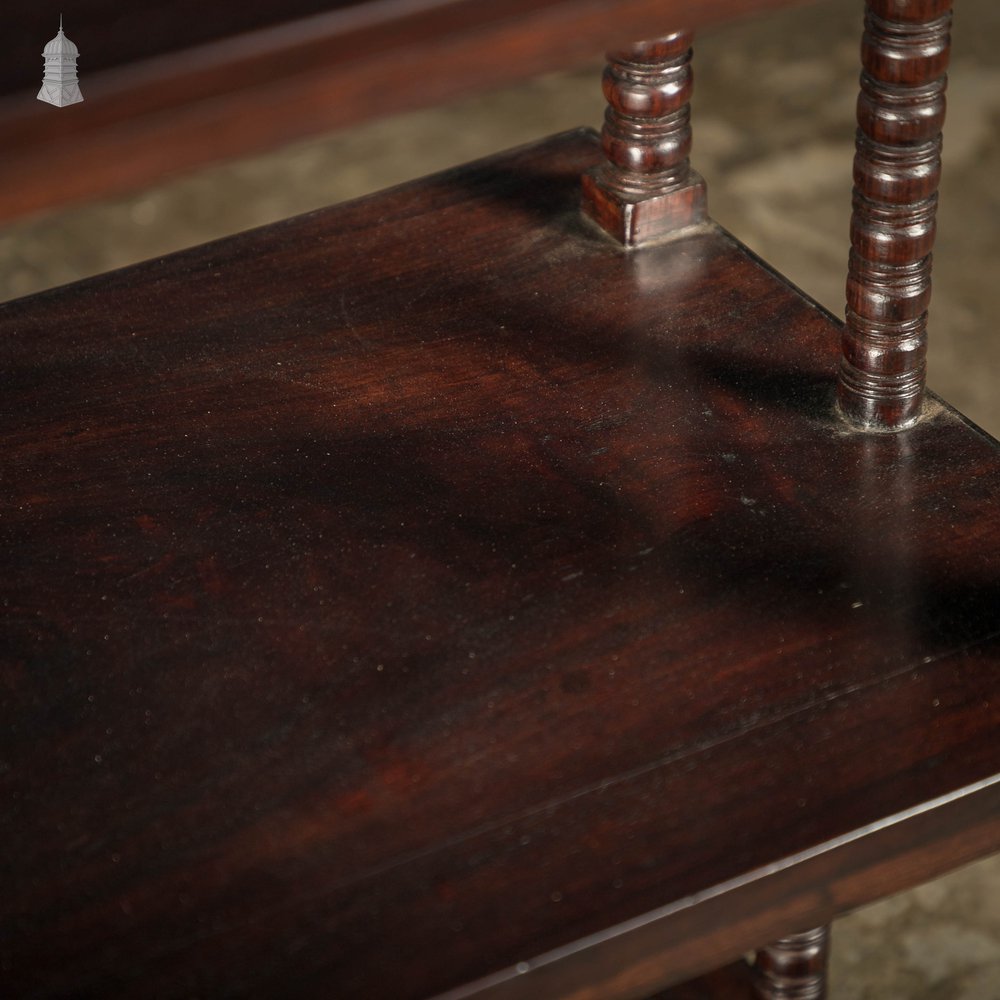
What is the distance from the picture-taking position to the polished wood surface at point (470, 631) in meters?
0.61

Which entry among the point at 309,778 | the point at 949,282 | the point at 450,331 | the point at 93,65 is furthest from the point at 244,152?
the point at 949,282

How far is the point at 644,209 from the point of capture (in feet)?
3.00

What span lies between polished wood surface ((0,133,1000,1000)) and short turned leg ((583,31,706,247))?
2 cm

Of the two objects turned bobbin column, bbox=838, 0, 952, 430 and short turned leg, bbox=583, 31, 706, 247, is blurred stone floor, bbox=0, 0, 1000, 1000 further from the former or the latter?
turned bobbin column, bbox=838, 0, 952, 430

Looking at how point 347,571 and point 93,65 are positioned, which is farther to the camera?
point 347,571

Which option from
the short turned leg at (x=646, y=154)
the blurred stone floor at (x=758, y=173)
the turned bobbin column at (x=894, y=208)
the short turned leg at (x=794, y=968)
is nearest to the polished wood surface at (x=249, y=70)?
the turned bobbin column at (x=894, y=208)

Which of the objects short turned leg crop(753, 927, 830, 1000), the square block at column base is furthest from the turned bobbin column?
short turned leg crop(753, 927, 830, 1000)

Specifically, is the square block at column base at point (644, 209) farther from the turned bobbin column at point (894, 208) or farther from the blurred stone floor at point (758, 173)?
the blurred stone floor at point (758, 173)

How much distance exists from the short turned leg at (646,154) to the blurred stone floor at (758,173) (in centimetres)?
78

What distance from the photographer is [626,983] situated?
62 centimetres

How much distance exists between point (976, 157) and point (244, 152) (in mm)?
1725

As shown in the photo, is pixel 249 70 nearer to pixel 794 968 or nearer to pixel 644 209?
pixel 644 209

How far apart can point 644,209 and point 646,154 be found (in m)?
0.03

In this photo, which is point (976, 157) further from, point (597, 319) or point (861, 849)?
point (861, 849)
